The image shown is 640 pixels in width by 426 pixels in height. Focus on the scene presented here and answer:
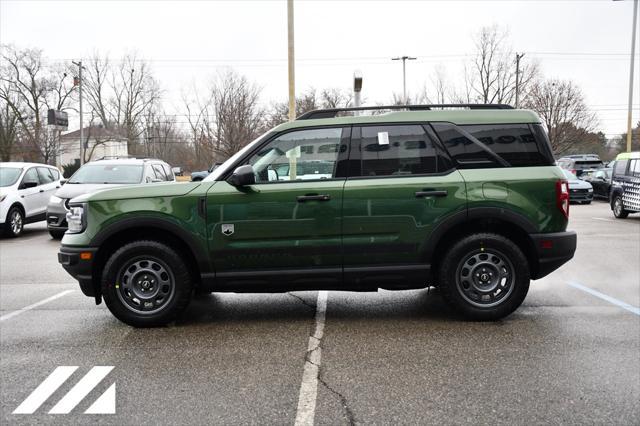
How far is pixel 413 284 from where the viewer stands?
5.14 meters

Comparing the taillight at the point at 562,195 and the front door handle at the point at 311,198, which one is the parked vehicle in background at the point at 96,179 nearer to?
the front door handle at the point at 311,198

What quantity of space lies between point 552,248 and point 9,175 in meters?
13.1

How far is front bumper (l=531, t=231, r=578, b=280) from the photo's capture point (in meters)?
5.07

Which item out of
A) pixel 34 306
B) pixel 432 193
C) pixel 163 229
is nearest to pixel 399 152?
pixel 432 193

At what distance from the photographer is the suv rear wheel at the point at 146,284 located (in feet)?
16.4

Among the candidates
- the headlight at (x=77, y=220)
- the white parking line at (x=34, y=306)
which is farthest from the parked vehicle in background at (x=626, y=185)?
the headlight at (x=77, y=220)

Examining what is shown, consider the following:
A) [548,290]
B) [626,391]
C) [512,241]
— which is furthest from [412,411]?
[548,290]

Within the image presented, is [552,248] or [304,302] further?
[304,302]

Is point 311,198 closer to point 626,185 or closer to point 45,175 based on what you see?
point 45,175

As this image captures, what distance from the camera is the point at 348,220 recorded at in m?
4.96

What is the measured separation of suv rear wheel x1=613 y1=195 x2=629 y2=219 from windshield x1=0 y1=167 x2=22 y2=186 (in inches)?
641

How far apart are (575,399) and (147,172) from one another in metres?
10.8

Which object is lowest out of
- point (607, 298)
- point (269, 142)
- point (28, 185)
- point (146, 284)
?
point (607, 298)

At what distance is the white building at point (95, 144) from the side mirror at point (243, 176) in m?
59.4
